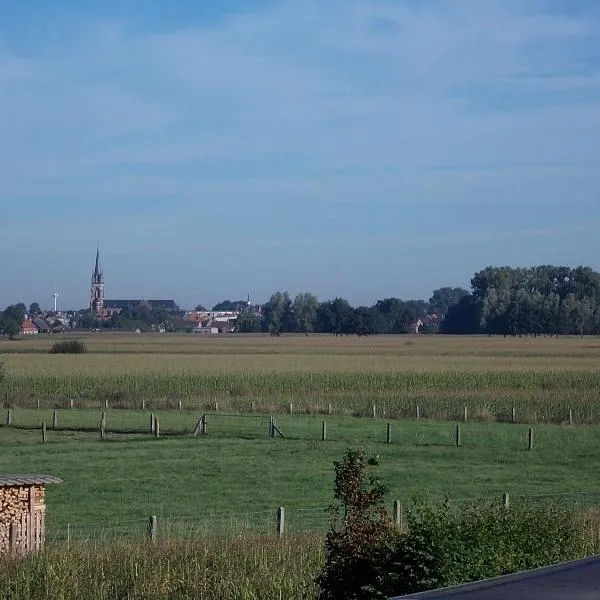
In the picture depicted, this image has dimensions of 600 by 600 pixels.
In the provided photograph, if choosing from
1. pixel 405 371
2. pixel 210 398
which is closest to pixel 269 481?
pixel 210 398

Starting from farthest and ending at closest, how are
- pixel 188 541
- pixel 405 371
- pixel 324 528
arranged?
1. pixel 405 371
2. pixel 324 528
3. pixel 188 541

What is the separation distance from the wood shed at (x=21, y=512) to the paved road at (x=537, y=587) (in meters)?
10.0

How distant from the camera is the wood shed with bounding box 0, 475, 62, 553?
685 inches

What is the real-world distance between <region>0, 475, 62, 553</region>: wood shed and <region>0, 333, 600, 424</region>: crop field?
3392 cm

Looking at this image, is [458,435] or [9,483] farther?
[458,435]

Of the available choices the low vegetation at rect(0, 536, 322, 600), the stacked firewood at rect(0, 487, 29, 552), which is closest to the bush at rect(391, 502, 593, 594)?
the low vegetation at rect(0, 536, 322, 600)

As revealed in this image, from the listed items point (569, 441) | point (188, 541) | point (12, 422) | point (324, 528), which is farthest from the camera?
Answer: point (12, 422)

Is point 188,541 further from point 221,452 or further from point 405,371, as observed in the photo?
point 405,371

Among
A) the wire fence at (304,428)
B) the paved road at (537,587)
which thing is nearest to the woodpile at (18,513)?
the paved road at (537,587)

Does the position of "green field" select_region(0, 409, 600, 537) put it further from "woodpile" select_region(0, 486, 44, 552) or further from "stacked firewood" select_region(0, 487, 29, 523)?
"stacked firewood" select_region(0, 487, 29, 523)

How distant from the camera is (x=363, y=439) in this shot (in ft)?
138

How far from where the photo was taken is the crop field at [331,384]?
2140 inches

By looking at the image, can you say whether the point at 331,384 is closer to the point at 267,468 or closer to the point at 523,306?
the point at 267,468

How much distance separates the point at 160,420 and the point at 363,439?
10.8m
